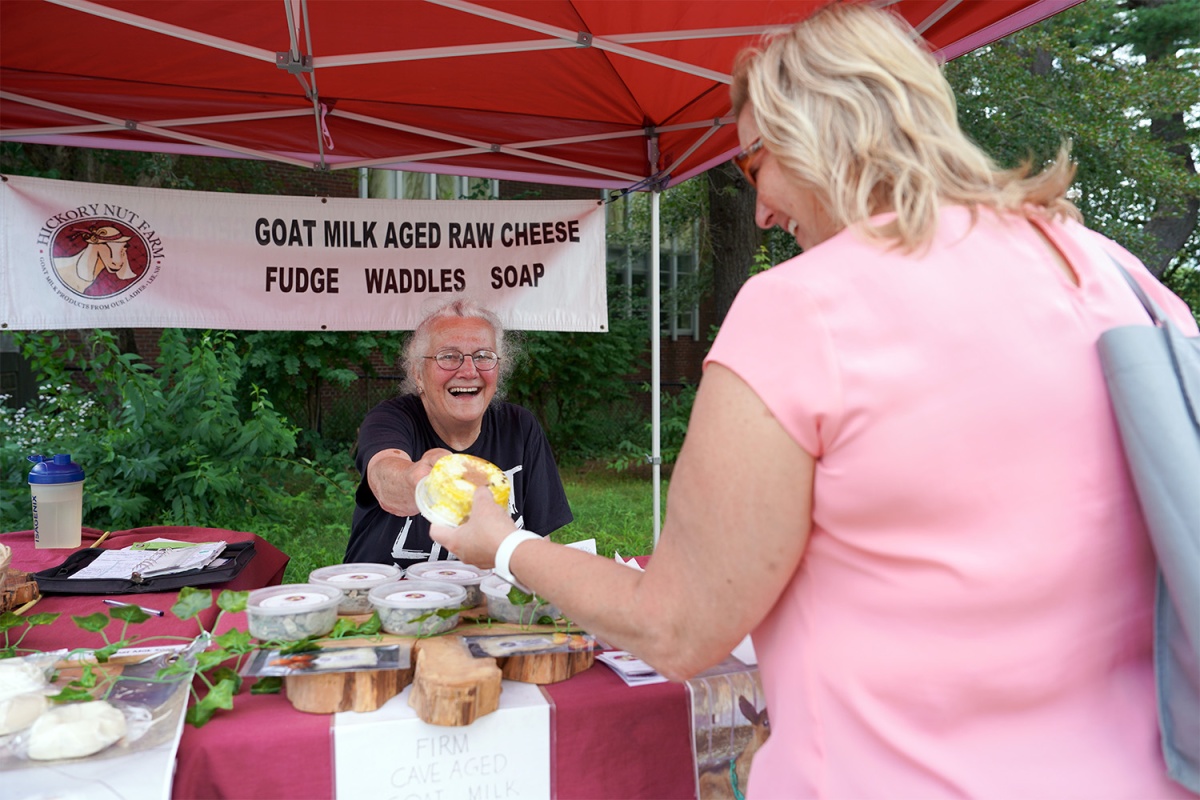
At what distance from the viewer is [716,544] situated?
101 cm

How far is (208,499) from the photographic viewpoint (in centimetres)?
616

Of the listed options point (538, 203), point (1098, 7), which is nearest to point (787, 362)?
point (538, 203)

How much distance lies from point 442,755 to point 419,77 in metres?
2.84

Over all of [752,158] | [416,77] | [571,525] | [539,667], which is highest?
[416,77]

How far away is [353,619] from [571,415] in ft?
32.6

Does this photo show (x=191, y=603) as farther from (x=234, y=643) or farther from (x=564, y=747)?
(x=564, y=747)

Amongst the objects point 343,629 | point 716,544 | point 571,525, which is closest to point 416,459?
point 343,629

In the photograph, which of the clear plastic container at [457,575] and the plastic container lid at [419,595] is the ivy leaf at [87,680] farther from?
the clear plastic container at [457,575]

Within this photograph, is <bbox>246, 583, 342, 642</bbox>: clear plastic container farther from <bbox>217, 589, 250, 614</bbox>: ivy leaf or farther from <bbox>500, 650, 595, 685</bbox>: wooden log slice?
<bbox>500, 650, 595, 685</bbox>: wooden log slice

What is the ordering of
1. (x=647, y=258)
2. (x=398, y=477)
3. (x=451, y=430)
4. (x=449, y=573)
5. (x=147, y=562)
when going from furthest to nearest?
(x=647, y=258)
(x=451, y=430)
(x=147, y=562)
(x=398, y=477)
(x=449, y=573)

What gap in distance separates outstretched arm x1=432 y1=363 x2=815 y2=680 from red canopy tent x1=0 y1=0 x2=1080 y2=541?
2.02 meters

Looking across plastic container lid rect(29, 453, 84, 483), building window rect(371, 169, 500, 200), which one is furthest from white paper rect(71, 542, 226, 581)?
building window rect(371, 169, 500, 200)

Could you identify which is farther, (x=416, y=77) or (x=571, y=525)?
(x=571, y=525)

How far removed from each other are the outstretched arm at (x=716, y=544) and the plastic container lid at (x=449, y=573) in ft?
2.67
